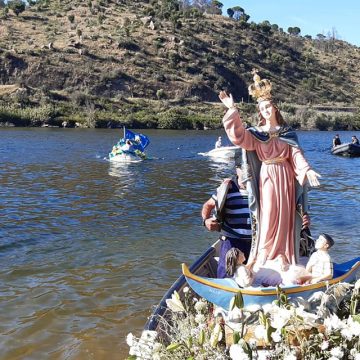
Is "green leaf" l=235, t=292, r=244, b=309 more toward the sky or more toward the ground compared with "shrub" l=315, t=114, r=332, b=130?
more toward the ground

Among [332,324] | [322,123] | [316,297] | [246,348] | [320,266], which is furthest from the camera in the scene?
[322,123]

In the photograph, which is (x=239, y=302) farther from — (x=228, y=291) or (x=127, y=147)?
(x=127, y=147)

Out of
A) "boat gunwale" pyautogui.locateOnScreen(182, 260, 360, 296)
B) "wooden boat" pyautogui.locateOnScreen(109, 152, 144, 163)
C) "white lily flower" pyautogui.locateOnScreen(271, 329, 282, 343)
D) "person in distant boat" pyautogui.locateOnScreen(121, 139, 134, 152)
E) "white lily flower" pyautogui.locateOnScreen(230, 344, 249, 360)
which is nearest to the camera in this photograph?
"white lily flower" pyautogui.locateOnScreen(230, 344, 249, 360)

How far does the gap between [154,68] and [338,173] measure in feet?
175

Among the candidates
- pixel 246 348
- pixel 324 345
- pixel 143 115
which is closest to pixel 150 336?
pixel 246 348

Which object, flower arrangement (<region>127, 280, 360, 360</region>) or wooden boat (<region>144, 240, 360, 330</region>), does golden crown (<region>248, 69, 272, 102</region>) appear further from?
flower arrangement (<region>127, 280, 360, 360</region>)

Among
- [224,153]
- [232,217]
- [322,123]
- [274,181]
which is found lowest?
[224,153]

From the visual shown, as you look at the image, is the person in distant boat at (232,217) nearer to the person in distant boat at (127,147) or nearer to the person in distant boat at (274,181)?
the person in distant boat at (274,181)

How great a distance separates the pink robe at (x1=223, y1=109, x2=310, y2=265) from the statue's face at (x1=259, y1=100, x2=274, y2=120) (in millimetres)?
304

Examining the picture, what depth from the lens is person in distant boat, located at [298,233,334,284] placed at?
5.80m

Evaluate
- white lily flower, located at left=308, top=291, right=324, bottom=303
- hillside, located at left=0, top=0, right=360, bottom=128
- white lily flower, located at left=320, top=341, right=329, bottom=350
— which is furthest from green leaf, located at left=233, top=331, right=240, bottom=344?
hillside, located at left=0, top=0, right=360, bottom=128

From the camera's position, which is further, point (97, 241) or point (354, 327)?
point (97, 241)

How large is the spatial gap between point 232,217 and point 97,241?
227 inches

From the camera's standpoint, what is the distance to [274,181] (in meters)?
6.09
